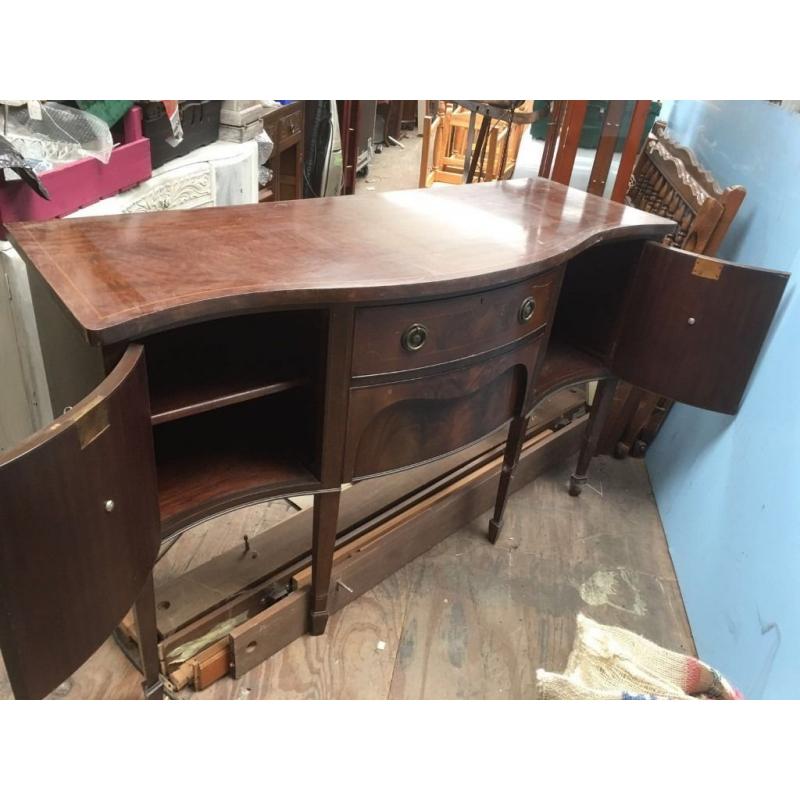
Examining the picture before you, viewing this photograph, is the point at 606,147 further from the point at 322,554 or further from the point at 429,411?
the point at 322,554

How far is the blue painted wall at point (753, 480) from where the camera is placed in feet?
3.71

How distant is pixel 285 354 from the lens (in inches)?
39.8

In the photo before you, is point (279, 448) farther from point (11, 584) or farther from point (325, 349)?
point (11, 584)

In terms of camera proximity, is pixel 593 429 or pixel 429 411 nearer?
pixel 429 411

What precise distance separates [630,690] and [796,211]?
3.31ft

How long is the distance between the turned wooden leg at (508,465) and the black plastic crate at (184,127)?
1.06 meters

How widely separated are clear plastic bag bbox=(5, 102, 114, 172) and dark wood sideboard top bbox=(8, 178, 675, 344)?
1.05 feet

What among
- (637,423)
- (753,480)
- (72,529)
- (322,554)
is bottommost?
(637,423)

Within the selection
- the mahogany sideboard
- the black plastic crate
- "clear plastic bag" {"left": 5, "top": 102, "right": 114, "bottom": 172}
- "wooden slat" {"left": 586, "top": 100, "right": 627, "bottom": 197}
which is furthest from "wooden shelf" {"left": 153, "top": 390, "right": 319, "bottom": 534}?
"wooden slat" {"left": 586, "top": 100, "right": 627, "bottom": 197}

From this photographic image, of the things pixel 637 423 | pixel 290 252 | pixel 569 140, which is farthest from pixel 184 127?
pixel 637 423

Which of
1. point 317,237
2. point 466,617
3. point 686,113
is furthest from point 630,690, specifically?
point 686,113

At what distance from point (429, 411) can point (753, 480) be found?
698mm

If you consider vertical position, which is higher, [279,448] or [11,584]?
[11,584]

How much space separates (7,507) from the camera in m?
0.53
